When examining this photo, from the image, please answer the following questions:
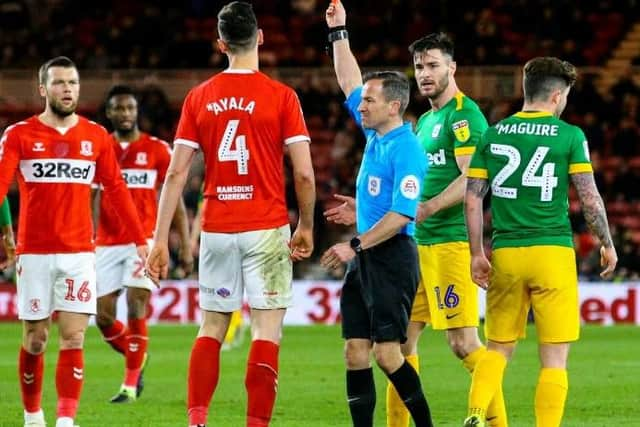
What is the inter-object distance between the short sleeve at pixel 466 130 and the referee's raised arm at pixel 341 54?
670 mm

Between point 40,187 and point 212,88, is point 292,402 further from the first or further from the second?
point 212,88

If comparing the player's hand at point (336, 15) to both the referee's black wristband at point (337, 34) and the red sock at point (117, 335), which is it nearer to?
the referee's black wristband at point (337, 34)

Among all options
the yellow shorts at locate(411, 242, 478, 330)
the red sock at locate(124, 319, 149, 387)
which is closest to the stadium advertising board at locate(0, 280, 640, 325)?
the red sock at locate(124, 319, 149, 387)

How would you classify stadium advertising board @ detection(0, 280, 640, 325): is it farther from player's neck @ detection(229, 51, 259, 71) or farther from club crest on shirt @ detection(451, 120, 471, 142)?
player's neck @ detection(229, 51, 259, 71)

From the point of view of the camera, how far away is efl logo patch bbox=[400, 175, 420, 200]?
334 inches

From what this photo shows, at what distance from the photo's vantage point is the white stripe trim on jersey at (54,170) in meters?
9.86

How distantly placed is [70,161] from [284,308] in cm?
215

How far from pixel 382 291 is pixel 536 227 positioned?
100cm

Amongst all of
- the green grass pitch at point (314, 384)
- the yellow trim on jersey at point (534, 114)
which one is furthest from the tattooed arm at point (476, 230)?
the green grass pitch at point (314, 384)

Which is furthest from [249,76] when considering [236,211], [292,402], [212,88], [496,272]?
[292,402]

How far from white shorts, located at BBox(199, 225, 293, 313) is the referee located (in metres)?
0.51

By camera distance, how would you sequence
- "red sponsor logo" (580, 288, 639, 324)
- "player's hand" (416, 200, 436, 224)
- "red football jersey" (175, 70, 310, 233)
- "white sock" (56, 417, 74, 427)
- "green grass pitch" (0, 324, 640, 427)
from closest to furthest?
1. "red football jersey" (175, 70, 310, 233)
2. "player's hand" (416, 200, 436, 224)
3. "white sock" (56, 417, 74, 427)
4. "green grass pitch" (0, 324, 640, 427)
5. "red sponsor logo" (580, 288, 639, 324)

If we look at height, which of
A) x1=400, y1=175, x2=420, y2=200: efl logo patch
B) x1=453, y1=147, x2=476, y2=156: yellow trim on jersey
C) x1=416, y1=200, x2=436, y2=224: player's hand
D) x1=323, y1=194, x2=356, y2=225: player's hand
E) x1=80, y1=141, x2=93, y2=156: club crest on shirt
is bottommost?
x1=323, y1=194, x2=356, y2=225: player's hand

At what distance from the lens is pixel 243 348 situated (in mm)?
19062
